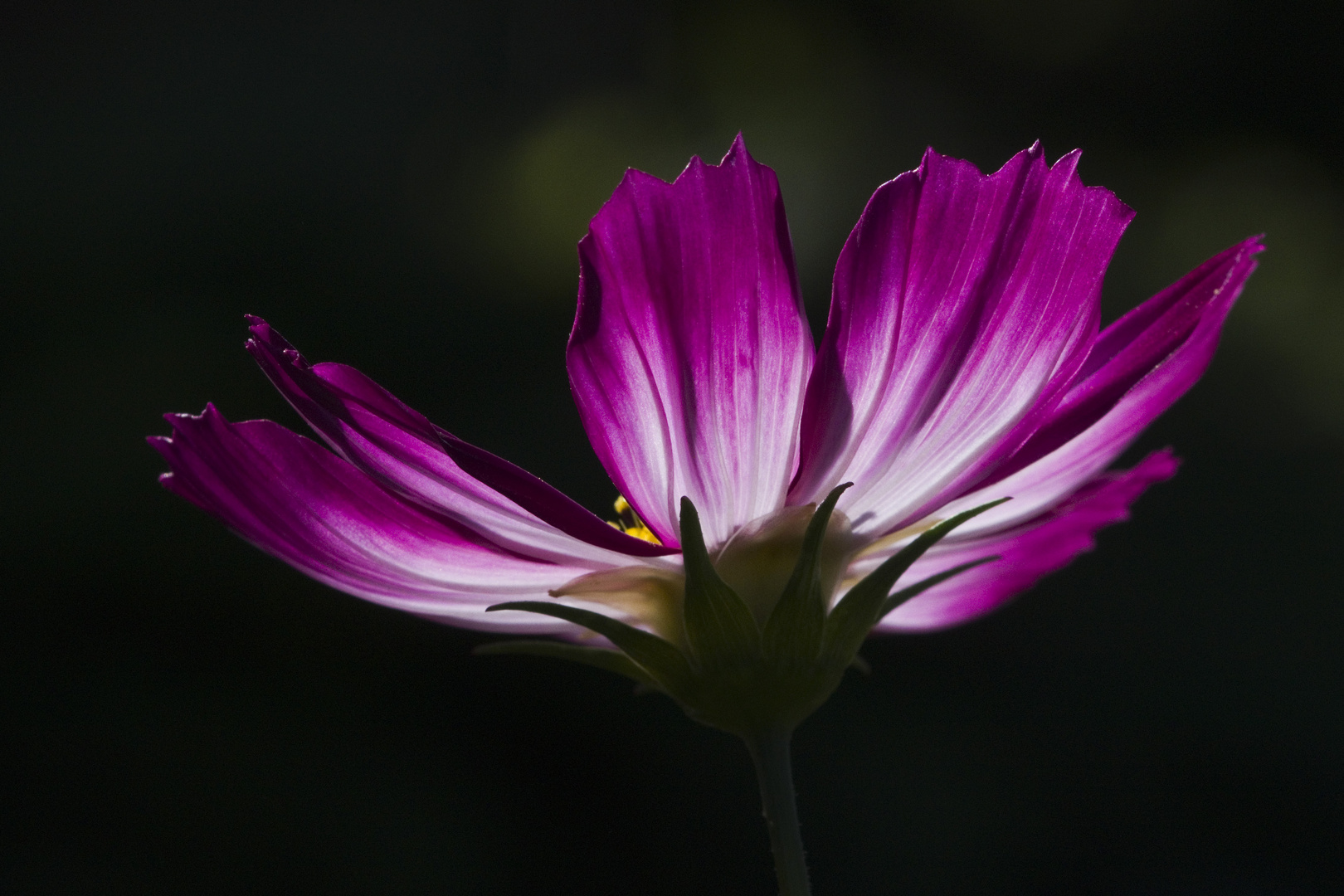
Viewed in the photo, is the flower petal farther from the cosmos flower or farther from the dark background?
the dark background

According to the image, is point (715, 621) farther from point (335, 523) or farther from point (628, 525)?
point (628, 525)

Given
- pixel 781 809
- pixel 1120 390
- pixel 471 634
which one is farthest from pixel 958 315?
pixel 471 634

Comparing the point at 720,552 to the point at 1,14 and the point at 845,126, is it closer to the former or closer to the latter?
the point at 845,126

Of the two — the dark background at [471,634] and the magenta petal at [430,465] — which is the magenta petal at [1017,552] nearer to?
the magenta petal at [430,465]

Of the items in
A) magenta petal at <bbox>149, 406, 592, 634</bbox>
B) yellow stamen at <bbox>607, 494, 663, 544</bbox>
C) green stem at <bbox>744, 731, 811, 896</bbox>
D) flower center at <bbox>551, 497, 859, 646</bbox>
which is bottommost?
green stem at <bbox>744, 731, 811, 896</bbox>

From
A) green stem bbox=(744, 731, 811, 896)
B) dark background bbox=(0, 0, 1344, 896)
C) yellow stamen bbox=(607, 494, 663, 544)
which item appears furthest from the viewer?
dark background bbox=(0, 0, 1344, 896)

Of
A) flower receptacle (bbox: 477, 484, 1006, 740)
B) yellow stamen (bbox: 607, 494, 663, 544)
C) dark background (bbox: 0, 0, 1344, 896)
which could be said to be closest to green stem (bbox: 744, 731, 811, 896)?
flower receptacle (bbox: 477, 484, 1006, 740)
